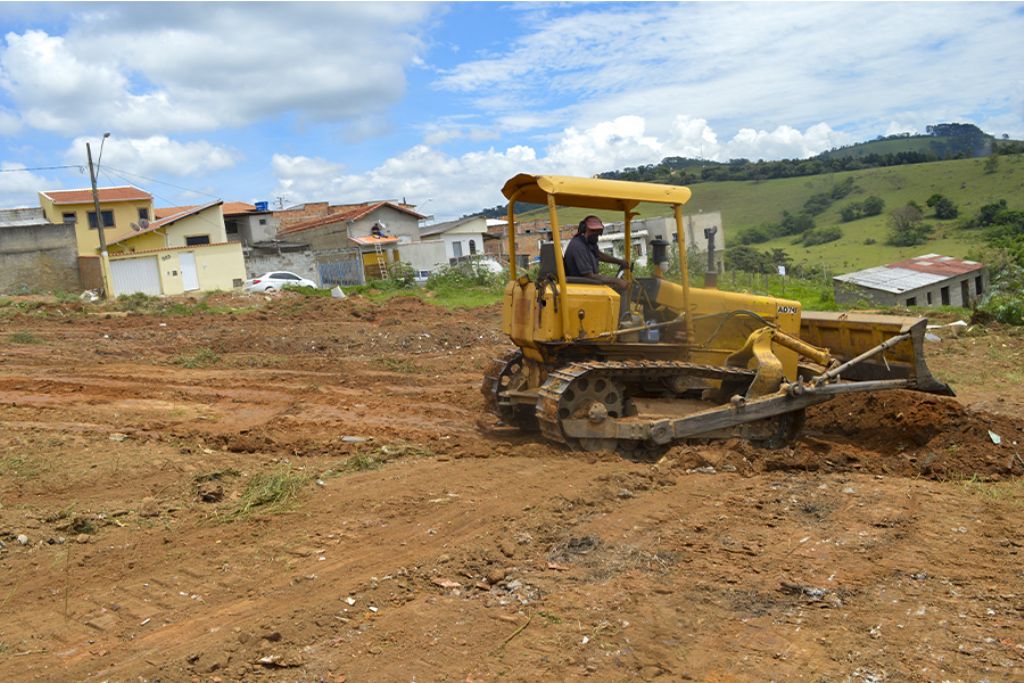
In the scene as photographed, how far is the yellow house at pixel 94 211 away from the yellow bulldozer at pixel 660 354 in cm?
4494

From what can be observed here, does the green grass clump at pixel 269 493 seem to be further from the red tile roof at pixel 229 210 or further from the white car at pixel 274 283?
the red tile roof at pixel 229 210

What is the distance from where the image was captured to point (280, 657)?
182 inches

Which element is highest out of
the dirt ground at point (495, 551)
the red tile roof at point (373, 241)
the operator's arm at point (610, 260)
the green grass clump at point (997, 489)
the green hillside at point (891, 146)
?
the green hillside at point (891, 146)

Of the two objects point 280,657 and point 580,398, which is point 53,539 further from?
point 580,398

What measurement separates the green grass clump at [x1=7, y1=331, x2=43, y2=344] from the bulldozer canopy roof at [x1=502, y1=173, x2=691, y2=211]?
14307mm

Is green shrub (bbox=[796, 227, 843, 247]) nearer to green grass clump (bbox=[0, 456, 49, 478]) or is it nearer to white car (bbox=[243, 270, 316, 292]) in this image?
white car (bbox=[243, 270, 316, 292])

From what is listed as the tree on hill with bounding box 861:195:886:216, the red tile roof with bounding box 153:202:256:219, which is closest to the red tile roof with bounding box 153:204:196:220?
the red tile roof with bounding box 153:202:256:219

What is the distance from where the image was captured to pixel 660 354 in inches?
373

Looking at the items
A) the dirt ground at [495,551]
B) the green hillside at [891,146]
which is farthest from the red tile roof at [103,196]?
the green hillside at [891,146]

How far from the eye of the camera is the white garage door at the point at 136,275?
1516 inches

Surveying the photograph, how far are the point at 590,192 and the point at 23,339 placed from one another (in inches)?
610

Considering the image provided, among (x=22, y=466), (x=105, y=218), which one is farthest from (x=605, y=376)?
(x=105, y=218)

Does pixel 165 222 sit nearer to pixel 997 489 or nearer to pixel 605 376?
pixel 605 376

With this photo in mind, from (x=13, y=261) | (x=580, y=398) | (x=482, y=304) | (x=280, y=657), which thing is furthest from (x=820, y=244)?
(x=280, y=657)
